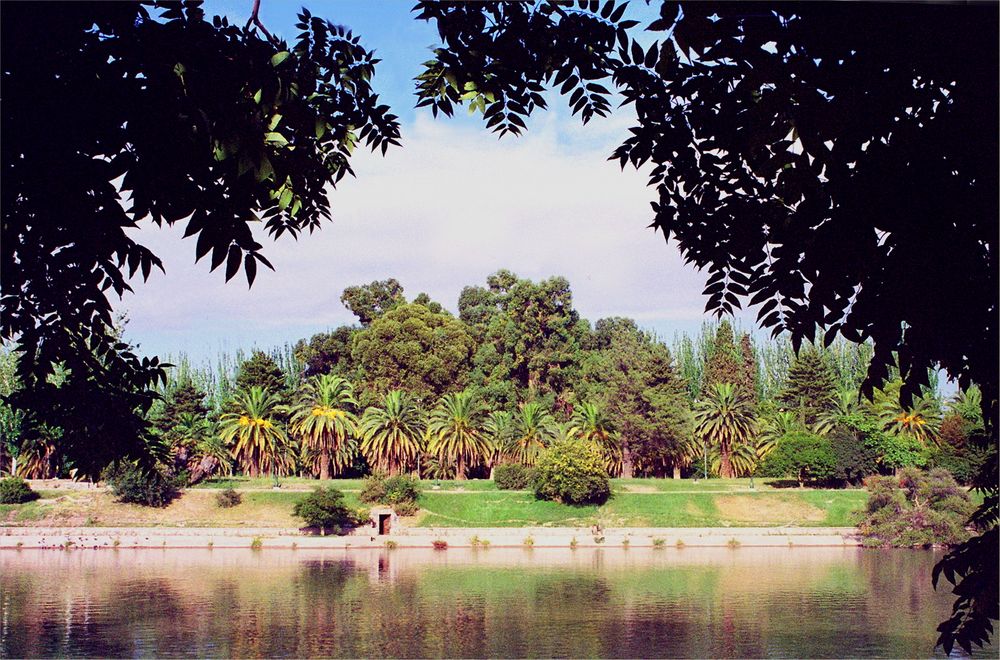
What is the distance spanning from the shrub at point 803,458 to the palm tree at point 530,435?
12.1m

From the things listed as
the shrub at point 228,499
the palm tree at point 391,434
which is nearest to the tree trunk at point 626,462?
the palm tree at point 391,434

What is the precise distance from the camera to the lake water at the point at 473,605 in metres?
24.8

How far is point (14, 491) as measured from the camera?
4891 centimetres

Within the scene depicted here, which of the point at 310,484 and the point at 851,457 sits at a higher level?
the point at 851,457

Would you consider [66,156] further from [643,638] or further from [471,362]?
[471,362]

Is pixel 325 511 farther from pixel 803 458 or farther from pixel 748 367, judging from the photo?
pixel 748 367

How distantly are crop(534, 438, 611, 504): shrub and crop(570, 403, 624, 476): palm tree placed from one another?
20.2 ft

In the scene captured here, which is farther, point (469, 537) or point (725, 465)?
point (725, 465)

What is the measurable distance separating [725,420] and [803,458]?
5.72 m

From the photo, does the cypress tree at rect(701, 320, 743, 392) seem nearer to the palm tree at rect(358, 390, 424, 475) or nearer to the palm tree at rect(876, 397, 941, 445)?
the palm tree at rect(876, 397, 941, 445)

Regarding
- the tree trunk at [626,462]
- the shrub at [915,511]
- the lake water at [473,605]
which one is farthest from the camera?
the tree trunk at [626,462]

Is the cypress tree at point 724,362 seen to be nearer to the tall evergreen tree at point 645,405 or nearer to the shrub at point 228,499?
the tall evergreen tree at point 645,405

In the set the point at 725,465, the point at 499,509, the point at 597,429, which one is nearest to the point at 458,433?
the point at 499,509

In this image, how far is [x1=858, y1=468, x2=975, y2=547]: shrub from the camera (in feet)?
151
